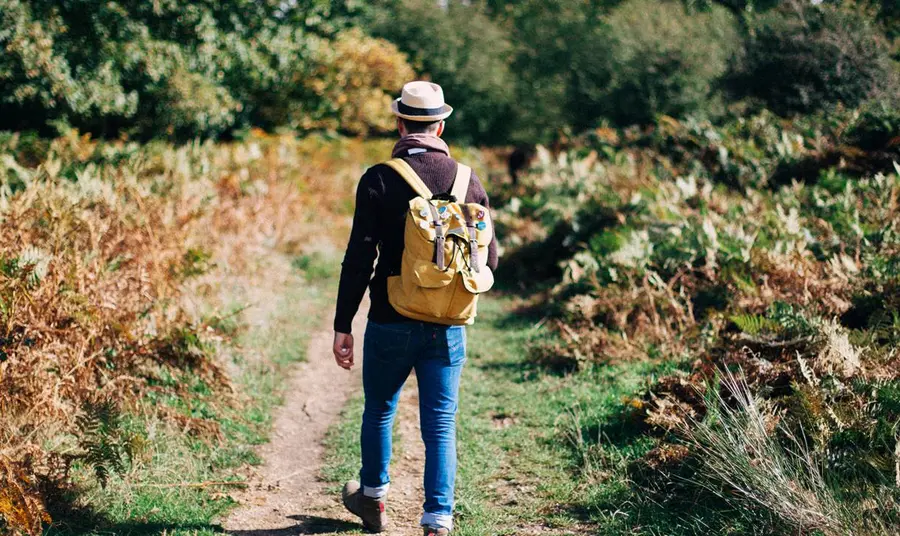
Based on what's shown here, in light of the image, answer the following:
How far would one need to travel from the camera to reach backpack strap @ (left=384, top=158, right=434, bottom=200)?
3555mm

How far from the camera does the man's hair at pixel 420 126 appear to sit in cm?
367

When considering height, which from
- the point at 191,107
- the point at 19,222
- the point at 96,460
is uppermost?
the point at 191,107

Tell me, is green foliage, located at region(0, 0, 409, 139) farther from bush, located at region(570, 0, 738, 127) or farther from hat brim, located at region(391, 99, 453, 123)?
hat brim, located at region(391, 99, 453, 123)

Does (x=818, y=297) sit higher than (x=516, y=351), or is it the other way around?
(x=818, y=297)

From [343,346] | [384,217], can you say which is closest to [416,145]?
[384,217]

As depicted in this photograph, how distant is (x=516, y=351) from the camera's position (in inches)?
287

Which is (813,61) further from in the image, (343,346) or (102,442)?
(102,442)

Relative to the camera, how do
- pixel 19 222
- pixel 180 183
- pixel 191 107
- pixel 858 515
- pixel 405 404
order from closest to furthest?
pixel 858 515 → pixel 19 222 → pixel 405 404 → pixel 180 183 → pixel 191 107

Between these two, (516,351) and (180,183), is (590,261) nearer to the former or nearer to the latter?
(516,351)

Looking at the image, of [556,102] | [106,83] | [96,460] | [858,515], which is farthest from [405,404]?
[556,102]

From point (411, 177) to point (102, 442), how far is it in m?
2.01

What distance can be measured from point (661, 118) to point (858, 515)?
31.8 ft

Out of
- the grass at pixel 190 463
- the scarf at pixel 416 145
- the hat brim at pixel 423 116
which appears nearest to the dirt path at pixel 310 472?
the grass at pixel 190 463

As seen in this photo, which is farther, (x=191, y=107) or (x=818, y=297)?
(x=191, y=107)
